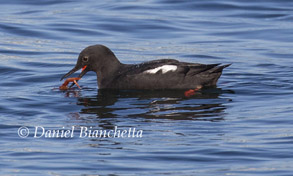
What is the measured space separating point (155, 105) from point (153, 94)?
897mm

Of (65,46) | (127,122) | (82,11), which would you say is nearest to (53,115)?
(127,122)

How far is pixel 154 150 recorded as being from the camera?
7.86 meters

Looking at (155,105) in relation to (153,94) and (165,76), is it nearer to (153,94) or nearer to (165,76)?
(153,94)

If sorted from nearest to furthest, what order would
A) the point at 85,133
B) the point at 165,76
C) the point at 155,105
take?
the point at 85,133, the point at 155,105, the point at 165,76

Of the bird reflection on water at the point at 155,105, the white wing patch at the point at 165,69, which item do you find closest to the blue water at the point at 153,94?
the bird reflection on water at the point at 155,105

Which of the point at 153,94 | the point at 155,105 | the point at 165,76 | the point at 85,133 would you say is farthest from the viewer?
the point at 165,76

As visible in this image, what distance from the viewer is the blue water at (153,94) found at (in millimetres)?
7586

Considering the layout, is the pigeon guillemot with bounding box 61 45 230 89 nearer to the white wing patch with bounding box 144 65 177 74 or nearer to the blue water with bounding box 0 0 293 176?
the white wing patch with bounding box 144 65 177 74

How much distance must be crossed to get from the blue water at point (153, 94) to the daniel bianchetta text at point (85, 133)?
101mm

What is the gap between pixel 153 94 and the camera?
11.4 meters

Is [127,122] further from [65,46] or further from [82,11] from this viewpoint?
[82,11]

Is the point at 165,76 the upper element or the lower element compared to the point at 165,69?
lower

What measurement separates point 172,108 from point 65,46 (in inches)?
243

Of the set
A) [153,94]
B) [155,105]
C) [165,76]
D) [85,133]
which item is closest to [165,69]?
[165,76]
